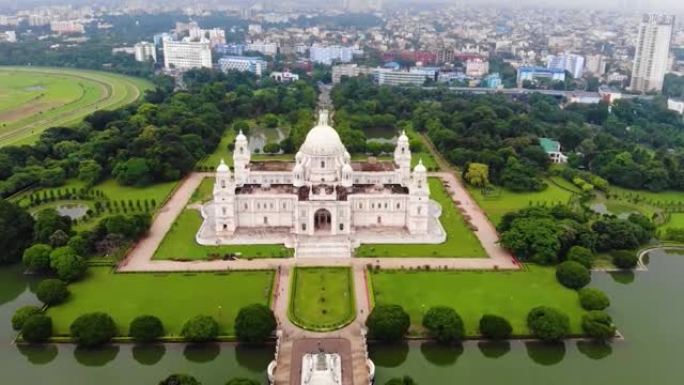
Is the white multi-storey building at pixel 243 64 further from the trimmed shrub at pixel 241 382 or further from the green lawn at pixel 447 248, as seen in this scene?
the trimmed shrub at pixel 241 382

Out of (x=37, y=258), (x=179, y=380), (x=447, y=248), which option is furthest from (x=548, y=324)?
(x=37, y=258)

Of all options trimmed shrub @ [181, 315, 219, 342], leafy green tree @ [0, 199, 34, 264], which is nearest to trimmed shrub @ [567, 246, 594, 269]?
trimmed shrub @ [181, 315, 219, 342]

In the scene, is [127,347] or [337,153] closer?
[127,347]

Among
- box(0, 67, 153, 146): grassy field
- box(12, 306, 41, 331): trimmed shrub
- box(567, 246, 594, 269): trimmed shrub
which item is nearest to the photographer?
box(12, 306, 41, 331): trimmed shrub

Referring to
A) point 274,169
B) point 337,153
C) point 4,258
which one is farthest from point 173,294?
point 274,169

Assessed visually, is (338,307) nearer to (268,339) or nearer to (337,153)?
(268,339)

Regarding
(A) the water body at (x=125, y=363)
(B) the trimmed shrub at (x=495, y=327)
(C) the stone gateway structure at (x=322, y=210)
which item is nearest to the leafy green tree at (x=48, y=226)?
(C) the stone gateway structure at (x=322, y=210)

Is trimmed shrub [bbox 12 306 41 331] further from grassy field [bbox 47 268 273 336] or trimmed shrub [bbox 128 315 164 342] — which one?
trimmed shrub [bbox 128 315 164 342]
